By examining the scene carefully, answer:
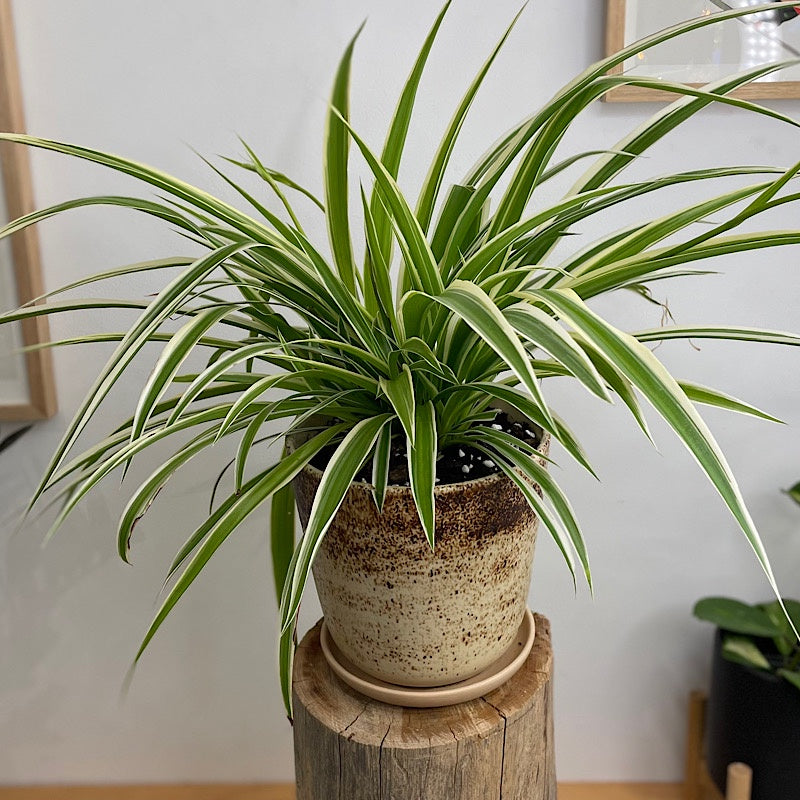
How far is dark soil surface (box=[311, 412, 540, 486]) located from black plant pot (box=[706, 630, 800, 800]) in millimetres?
653

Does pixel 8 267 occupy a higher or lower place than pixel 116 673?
higher

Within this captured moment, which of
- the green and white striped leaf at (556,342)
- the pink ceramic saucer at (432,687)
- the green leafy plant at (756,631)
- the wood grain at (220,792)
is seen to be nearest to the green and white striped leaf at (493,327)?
the green and white striped leaf at (556,342)

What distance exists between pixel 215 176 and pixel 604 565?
917 mm

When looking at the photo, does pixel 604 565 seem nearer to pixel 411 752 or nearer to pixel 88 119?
pixel 411 752

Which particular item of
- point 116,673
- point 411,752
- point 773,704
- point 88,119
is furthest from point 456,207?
point 116,673

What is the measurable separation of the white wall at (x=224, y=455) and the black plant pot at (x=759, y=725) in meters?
0.15

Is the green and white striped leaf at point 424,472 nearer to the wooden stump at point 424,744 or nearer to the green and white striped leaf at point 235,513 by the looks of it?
the green and white striped leaf at point 235,513

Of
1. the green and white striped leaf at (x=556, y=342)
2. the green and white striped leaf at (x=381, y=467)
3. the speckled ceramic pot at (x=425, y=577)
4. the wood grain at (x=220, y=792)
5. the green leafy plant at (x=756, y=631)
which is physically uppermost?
the green and white striped leaf at (x=556, y=342)

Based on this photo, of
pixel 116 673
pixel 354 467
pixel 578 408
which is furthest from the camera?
pixel 116 673

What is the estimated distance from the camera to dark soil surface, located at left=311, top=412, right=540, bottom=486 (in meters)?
0.89

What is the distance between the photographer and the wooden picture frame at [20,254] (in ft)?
4.00

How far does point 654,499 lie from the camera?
142 centimetres

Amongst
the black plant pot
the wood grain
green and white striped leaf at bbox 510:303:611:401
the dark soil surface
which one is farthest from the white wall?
green and white striped leaf at bbox 510:303:611:401

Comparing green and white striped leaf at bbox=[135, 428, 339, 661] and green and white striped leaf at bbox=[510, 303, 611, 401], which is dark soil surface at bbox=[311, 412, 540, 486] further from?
green and white striped leaf at bbox=[510, 303, 611, 401]
